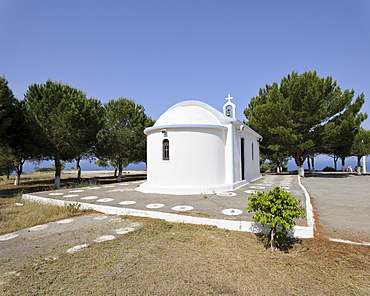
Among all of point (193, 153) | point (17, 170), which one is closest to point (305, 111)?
point (193, 153)

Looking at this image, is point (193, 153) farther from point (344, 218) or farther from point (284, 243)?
point (284, 243)

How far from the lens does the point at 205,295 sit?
2.58m

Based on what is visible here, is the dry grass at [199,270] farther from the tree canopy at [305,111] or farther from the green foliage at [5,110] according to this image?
the tree canopy at [305,111]

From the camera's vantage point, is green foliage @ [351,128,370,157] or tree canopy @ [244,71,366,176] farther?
green foliage @ [351,128,370,157]

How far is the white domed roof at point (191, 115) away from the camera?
1093cm

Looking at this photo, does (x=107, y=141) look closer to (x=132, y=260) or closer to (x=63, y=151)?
(x=63, y=151)

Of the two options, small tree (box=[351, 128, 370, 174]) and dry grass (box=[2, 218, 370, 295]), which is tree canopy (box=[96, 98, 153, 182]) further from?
small tree (box=[351, 128, 370, 174])

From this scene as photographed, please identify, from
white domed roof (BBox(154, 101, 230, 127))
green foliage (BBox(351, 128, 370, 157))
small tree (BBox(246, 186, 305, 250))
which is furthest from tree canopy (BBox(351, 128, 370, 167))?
small tree (BBox(246, 186, 305, 250))

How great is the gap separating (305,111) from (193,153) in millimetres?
13257

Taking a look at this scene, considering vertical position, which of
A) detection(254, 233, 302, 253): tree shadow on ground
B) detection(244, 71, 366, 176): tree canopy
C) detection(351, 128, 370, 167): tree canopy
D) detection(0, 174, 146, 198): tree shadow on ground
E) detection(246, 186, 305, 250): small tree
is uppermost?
detection(244, 71, 366, 176): tree canopy

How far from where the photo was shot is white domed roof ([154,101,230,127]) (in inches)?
430

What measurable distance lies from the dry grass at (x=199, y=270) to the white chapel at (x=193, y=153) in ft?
19.4

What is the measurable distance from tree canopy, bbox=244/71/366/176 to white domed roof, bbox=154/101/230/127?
9186 millimetres

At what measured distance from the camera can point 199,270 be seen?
3191mm
